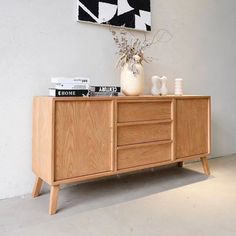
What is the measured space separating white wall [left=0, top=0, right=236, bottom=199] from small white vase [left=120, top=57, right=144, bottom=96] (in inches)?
9.6

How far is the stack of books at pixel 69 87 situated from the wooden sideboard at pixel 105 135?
56 mm

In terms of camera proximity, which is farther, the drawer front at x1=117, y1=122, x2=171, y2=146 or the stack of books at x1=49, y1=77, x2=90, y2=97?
the drawer front at x1=117, y1=122, x2=171, y2=146

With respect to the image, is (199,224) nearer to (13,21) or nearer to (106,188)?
(106,188)

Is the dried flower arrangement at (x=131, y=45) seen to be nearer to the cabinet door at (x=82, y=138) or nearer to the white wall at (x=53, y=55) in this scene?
the white wall at (x=53, y=55)

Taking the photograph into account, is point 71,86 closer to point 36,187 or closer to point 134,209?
point 36,187

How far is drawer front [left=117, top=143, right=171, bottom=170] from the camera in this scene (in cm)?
201

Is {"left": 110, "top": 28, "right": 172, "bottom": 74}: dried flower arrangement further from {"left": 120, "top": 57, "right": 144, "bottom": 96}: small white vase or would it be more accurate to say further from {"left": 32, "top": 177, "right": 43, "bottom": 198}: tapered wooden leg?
{"left": 32, "top": 177, "right": 43, "bottom": 198}: tapered wooden leg

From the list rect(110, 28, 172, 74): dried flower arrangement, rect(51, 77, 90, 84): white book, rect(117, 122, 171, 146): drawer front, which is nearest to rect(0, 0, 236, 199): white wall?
rect(110, 28, 172, 74): dried flower arrangement

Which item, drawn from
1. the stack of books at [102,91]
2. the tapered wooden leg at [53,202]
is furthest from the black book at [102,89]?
the tapered wooden leg at [53,202]

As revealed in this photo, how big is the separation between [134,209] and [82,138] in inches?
23.0

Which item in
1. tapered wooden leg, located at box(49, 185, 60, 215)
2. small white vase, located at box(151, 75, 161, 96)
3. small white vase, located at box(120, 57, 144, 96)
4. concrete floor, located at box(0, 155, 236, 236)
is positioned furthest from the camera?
small white vase, located at box(151, 75, 161, 96)

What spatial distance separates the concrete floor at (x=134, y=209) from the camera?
153 centimetres

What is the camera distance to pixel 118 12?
2369 mm

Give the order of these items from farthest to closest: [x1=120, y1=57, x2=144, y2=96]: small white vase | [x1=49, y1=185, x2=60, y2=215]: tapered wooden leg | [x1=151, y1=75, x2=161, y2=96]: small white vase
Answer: [x1=151, y1=75, x2=161, y2=96]: small white vase, [x1=120, y1=57, x2=144, y2=96]: small white vase, [x1=49, y1=185, x2=60, y2=215]: tapered wooden leg
